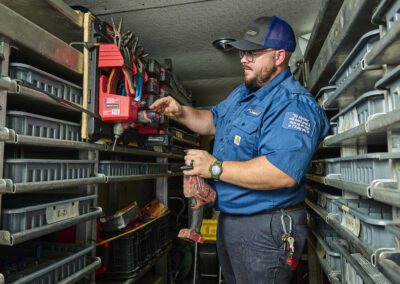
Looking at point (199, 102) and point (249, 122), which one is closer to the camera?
point (249, 122)

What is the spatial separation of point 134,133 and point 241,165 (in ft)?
3.21

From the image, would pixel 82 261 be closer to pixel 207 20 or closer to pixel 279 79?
pixel 279 79

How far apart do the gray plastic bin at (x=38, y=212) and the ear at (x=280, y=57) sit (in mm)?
1266

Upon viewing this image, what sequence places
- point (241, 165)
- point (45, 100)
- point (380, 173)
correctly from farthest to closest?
point (241, 165) < point (45, 100) < point (380, 173)

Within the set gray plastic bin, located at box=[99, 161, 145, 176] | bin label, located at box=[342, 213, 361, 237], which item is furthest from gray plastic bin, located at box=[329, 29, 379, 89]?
gray plastic bin, located at box=[99, 161, 145, 176]

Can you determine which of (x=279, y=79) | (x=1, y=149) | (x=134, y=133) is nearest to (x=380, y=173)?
(x=279, y=79)

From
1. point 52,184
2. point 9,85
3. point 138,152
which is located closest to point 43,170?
point 52,184

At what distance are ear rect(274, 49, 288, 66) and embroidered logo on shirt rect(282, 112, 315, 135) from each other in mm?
431

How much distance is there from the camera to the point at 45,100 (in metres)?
1.39

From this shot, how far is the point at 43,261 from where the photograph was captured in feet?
5.15

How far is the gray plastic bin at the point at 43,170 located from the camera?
122cm

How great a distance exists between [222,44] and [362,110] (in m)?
1.65

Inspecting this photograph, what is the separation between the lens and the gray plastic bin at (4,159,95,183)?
4.01 ft

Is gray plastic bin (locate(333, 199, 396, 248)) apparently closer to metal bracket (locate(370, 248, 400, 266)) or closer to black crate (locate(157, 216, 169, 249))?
metal bracket (locate(370, 248, 400, 266))
